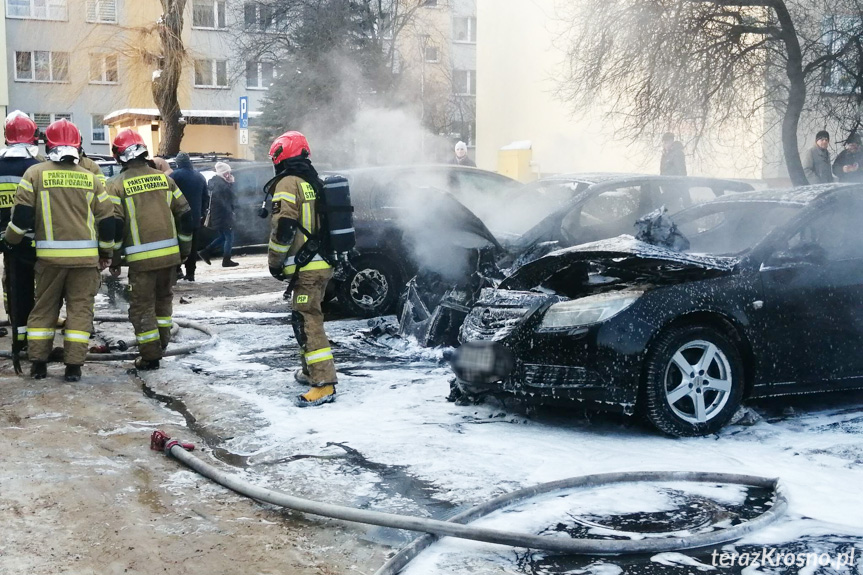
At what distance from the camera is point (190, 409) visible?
267 inches

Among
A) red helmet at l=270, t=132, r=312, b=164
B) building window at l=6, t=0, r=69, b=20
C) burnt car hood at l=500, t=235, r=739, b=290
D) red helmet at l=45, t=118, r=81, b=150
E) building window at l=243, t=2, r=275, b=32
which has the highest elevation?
building window at l=6, t=0, r=69, b=20

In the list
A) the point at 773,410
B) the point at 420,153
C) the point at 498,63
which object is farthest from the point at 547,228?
the point at 498,63

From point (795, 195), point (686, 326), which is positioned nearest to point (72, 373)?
point (686, 326)

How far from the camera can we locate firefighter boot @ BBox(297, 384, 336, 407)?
6812mm

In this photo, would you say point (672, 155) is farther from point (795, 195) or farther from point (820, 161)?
point (795, 195)

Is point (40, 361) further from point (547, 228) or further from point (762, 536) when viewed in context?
point (762, 536)

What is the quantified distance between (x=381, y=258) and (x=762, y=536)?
6681mm

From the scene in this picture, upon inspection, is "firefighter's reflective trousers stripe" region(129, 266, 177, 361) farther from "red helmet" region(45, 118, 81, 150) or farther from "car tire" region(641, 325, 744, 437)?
"car tire" region(641, 325, 744, 437)

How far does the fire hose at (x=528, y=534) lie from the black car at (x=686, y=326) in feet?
3.06

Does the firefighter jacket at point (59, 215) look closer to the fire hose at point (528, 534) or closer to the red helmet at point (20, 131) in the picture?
the red helmet at point (20, 131)

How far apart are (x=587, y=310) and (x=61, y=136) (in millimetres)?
4308

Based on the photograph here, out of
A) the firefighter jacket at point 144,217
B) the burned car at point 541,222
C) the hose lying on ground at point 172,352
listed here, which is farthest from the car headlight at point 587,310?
the hose lying on ground at point 172,352

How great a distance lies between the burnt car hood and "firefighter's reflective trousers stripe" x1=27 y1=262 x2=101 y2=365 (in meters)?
3.41

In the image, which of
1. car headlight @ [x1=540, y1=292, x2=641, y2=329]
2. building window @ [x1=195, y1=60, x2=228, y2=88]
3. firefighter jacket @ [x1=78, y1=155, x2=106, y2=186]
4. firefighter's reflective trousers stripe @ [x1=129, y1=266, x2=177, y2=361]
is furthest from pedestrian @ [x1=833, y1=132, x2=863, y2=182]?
building window @ [x1=195, y1=60, x2=228, y2=88]
